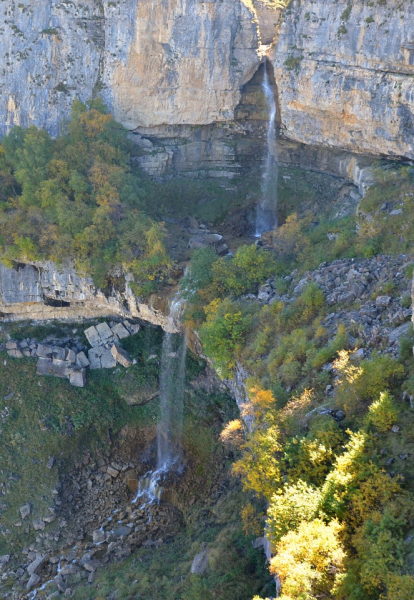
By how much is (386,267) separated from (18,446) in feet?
61.7

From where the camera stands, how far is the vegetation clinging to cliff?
27047mm

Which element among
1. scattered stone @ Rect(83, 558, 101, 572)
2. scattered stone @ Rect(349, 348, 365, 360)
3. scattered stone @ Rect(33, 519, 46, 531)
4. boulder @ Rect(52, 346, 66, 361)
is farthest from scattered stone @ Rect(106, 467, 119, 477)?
scattered stone @ Rect(349, 348, 365, 360)

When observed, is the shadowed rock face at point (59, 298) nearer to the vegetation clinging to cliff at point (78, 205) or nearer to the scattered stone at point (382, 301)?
the vegetation clinging to cliff at point (78, 205)

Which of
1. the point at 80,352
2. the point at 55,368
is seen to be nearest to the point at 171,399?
the point at 80,352

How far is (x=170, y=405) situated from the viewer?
28.3 metres

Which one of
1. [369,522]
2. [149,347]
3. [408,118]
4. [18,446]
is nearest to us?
[369,522]

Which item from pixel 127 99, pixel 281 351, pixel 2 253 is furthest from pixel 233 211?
pixel 281 351

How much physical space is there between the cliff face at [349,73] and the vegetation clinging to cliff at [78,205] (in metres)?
9.36

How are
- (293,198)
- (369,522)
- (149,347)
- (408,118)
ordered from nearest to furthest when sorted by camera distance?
1. (369,522)
2. (408,118)
3. (149,347)
4. (293,198)

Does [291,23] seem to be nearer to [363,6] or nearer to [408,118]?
[363,6]

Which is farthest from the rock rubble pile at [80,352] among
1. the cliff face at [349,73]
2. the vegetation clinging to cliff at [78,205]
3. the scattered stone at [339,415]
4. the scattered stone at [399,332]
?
the scattered stone at [399,332]

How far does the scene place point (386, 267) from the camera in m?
20.9

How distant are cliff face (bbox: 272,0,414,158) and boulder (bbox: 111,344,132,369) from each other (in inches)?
565

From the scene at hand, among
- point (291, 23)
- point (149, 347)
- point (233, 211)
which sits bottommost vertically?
point (149, 347)
